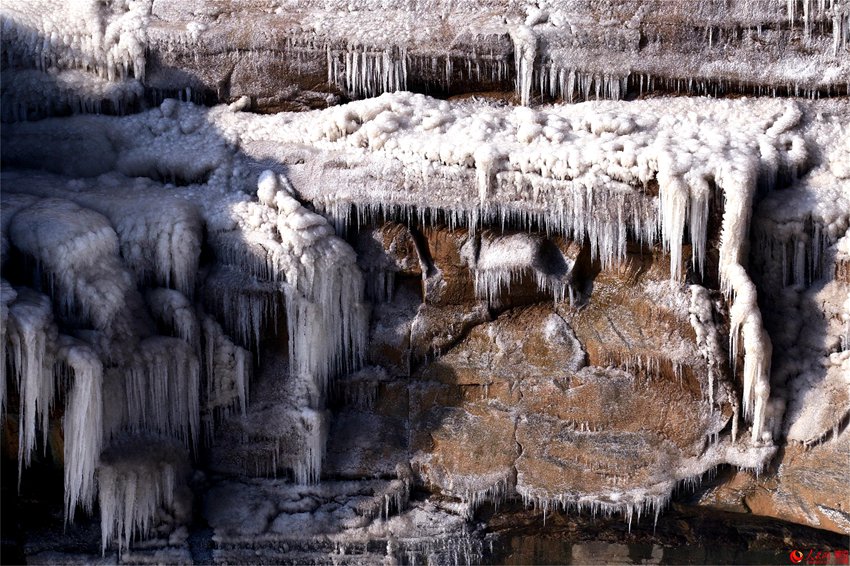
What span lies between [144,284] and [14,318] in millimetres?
1006

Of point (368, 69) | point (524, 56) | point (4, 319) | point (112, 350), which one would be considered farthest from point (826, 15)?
point (4, 319)

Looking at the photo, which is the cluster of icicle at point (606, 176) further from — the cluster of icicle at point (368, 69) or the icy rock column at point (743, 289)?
the cluster of icicle at point (368, 69)

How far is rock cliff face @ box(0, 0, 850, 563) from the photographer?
698cm

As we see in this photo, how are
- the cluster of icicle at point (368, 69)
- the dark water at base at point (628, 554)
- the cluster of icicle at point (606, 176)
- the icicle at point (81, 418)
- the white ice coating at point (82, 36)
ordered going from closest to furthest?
the icicle at point (81, 418) < the cluster of icicle at point (606, 176) < the dark water at base at point (628, 554) < the cluster of icicle at point (368, 69) < the white ice coating at point (82, 36)

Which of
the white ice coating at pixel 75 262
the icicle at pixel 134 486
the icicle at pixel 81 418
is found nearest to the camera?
the icicle at pixel 81 418

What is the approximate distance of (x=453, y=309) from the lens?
7.41 metres

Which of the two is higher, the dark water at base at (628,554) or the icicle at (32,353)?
the icicle at (32,353)

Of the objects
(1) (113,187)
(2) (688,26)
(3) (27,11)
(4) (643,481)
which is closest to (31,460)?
(1) (113,187)

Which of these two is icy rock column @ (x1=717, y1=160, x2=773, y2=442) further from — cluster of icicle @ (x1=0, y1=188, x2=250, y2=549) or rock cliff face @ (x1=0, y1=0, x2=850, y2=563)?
cluster of icicle @ (x1=0, y1=188, x2=250, y2=549)

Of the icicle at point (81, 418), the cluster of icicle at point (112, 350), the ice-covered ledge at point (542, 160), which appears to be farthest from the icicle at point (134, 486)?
the ice-covered ledge at point (542, 160)

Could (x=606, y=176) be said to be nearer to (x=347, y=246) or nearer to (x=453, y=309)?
(x=453, y=309)

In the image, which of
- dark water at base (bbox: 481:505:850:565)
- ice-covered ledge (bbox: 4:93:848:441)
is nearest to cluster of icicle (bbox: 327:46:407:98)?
ice-covered ledge (bbox: 4:93:848:441)

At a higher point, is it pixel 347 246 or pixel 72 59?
pixel 72 59

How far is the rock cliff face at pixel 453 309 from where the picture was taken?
6984 mm
